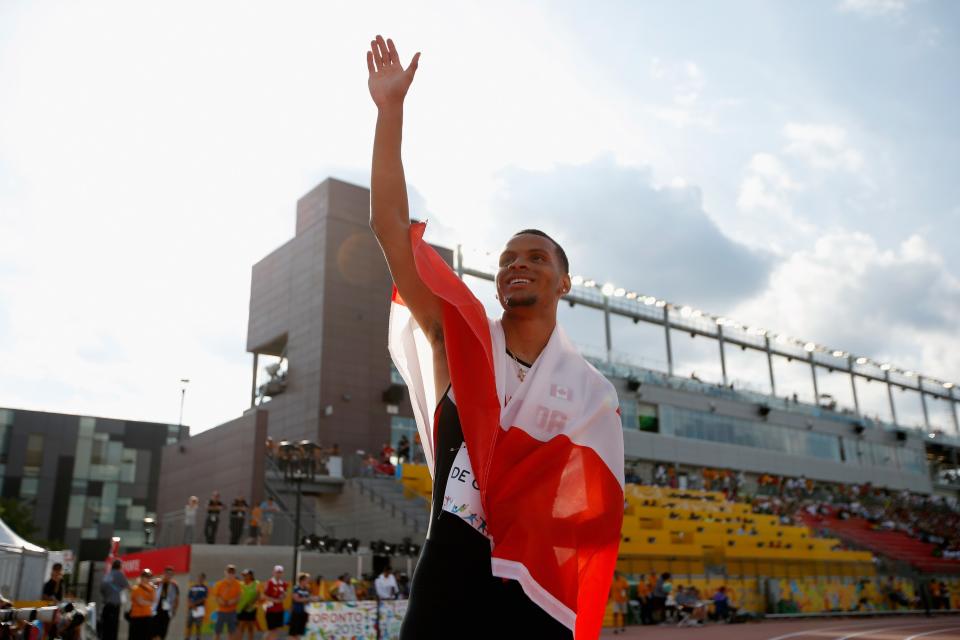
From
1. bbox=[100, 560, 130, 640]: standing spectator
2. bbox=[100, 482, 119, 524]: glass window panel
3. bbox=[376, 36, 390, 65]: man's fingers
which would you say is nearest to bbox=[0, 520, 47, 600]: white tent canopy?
bbox=[100, 560, 130, 640]: standing spectator

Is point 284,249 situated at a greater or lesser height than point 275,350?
greater

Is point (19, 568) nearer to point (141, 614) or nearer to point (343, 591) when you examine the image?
point (141, 614)

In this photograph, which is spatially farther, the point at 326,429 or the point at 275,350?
the point at 275,350

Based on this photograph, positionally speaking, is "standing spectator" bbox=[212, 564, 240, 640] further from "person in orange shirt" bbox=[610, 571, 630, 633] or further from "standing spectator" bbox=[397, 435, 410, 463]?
"standing spectator" bbox=[397, 435, 410, 463]

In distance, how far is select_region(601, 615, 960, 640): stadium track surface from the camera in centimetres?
1756

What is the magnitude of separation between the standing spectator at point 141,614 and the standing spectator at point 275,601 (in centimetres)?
195

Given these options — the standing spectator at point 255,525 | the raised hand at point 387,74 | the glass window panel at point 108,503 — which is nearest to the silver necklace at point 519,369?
the raised hand at point 387,74

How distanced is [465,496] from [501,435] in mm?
182

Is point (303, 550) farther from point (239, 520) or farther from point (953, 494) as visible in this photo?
point (953, 494)

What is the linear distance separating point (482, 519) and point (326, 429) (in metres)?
31.4

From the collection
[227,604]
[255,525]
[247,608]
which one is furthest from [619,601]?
[227,604]

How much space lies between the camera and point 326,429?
32.6 m

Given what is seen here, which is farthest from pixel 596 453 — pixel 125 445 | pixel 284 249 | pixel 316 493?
pixel 125 445

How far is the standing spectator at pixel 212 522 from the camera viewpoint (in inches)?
763
